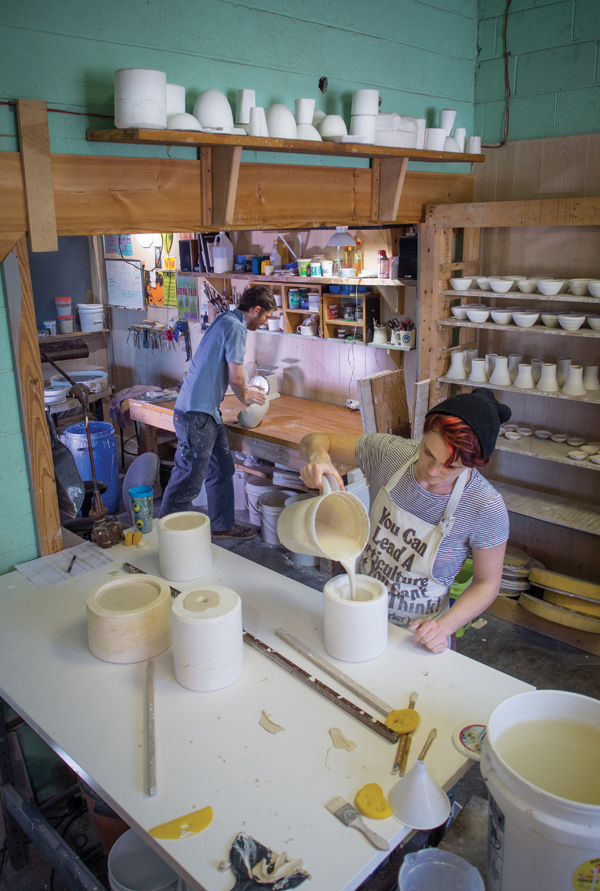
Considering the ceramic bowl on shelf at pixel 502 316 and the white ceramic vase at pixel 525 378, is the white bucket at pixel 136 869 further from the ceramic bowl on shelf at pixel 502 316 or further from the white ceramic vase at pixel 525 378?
the ceramic bowl on shelf at pixel 502 316

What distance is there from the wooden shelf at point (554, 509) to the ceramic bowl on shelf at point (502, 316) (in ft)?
3.18

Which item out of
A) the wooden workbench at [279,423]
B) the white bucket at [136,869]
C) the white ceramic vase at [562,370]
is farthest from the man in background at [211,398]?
the white bucket at [136,869]

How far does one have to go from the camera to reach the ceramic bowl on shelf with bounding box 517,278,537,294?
343cm

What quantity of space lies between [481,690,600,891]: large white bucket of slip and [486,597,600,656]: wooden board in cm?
236

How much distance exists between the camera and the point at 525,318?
341 centimetres

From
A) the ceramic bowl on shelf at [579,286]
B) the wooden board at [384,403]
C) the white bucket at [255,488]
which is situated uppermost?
the ceramic bowl on shelf at [579,286]

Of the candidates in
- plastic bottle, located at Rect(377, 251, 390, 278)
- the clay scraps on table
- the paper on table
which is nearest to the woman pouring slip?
the clay scraps on table

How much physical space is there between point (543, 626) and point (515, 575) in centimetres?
30

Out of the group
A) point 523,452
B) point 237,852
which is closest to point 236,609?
point 237,852

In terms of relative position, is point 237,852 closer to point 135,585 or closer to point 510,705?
point 510,705

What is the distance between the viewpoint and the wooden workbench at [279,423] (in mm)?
4320

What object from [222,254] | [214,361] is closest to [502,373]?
[214,361]

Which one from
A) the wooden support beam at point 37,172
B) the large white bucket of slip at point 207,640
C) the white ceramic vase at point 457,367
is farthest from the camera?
the white ceramic vase at point 457,367

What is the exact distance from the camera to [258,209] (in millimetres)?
2963
